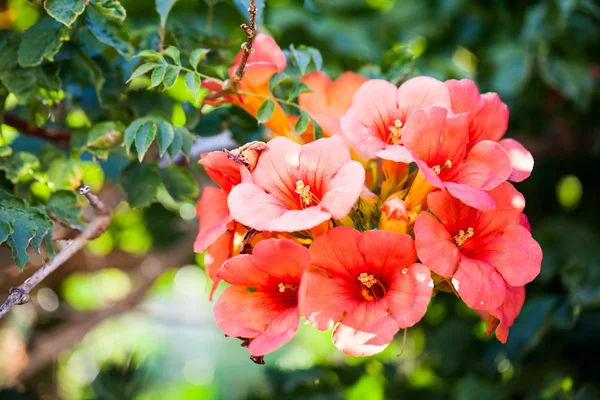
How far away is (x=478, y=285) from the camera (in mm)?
1014

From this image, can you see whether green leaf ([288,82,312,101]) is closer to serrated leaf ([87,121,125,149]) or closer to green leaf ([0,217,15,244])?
serrated leaf ([87,121,125,149])

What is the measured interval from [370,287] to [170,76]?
0.60 meters

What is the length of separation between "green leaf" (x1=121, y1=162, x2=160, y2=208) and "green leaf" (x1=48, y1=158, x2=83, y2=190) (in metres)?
A: 0.11

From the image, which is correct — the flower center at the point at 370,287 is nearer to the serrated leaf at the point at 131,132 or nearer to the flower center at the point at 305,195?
the flower center at the point at 305,195

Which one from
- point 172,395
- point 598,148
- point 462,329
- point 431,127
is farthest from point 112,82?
point 172,395

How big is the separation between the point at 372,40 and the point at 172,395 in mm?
2551

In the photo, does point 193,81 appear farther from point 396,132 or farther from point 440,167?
point 440,167

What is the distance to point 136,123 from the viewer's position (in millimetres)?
1291

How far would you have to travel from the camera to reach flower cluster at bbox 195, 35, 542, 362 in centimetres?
99

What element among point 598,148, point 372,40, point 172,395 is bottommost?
point 172,395

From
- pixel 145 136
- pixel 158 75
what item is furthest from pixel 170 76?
pixel 145 136

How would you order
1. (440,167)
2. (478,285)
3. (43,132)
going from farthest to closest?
(43,132)
(440,167)
(478,285)

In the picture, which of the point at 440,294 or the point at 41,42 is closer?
the point at 41,42

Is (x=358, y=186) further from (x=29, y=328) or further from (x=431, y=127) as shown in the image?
(x=29, y=328)
